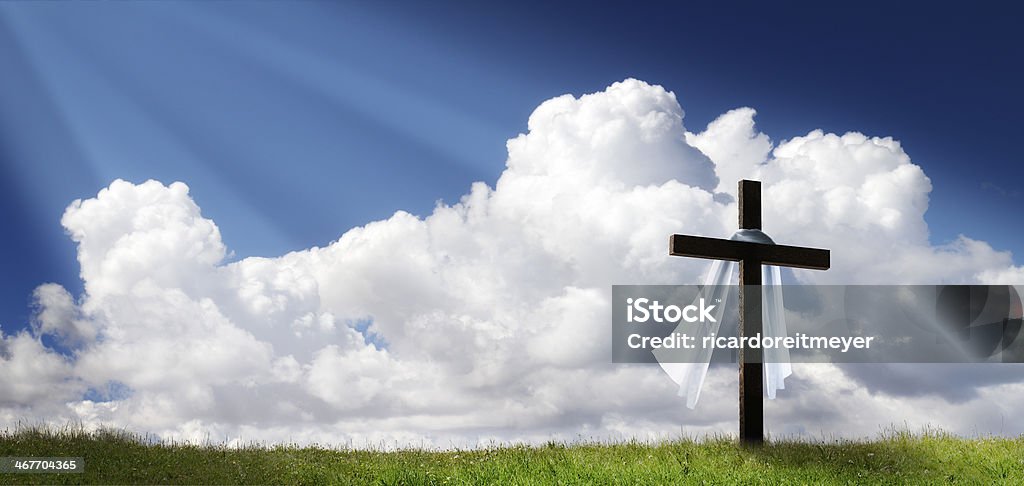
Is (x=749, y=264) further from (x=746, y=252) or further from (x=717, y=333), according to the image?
(x=717, y=333)

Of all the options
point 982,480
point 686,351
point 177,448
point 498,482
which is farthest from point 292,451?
point 982,480

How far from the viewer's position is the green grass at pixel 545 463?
1215 cm

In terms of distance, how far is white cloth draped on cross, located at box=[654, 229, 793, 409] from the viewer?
1463cm

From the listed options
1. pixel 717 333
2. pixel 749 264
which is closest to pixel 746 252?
pixel 749 264

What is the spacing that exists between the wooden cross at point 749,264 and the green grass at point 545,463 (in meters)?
0.59

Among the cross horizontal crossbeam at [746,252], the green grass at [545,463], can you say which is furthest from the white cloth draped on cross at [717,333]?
the green grass at [545,463]

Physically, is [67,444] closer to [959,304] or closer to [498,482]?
[498,482]

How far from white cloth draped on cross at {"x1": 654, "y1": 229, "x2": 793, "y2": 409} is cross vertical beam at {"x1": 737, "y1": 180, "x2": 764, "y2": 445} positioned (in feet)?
0.94

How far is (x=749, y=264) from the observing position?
48.5 ft

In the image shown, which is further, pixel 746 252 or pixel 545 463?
pixel 746 252

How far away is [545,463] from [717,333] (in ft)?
12.3

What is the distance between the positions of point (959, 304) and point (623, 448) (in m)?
6.15

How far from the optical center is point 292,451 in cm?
1452

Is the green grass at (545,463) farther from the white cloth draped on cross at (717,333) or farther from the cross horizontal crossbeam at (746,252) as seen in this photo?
the cross horizontal crossbeam at (746,252)
